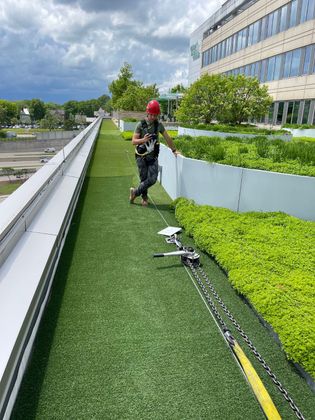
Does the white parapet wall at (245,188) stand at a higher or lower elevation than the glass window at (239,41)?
lower

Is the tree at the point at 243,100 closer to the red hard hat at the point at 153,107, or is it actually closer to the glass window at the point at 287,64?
the glass window at the point at 287,64

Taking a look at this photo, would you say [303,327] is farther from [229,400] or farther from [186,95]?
[186,95]

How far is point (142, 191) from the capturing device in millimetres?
6094

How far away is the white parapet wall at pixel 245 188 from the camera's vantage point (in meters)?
4.80

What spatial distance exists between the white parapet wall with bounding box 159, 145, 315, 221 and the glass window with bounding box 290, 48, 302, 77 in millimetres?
26621

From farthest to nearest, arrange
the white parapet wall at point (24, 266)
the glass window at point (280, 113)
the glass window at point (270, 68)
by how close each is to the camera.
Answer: the glass window at point (270, 68)
the glass window at point (280, 113)
the white parapet wall at point (24, 266)

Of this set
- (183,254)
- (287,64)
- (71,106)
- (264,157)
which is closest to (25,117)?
(71,106)

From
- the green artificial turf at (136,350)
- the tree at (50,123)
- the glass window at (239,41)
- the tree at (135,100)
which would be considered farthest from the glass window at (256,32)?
the tree at (50,123)

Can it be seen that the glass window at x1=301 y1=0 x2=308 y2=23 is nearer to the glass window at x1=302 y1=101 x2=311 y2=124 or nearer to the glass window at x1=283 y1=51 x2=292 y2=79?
the glass window at x1=283 y1=51 x2=292 y2=79

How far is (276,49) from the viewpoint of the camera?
100.0ft

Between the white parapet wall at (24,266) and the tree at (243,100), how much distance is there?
17.8 metres

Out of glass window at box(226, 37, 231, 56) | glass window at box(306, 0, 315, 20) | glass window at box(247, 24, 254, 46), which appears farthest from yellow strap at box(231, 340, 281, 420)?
glass window at box(226, 37, 231, 56)

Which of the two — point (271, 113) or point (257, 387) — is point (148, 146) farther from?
point (271, 113)

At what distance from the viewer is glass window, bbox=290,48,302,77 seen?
2727 cm
